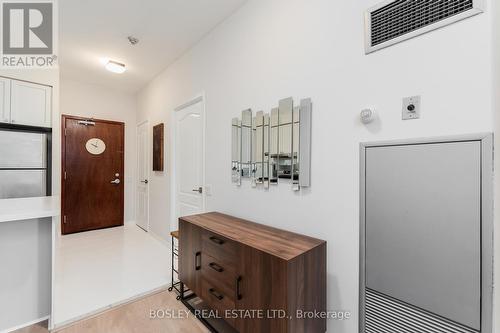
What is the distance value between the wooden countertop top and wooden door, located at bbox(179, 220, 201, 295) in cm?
8

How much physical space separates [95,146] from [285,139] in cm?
424

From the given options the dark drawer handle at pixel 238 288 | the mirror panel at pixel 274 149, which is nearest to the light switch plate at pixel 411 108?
the mirror panel at pixel 274 149

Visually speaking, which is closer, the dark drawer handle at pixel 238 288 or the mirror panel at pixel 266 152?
the dark drawer handle at pixel 238 288

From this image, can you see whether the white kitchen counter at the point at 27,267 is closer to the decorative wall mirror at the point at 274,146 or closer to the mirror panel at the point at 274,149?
the decorative wall mirror at the point at 274,146

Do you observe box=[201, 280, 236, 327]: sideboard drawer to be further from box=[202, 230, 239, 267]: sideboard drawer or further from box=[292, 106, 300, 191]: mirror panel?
box=[292, 106, 300, 191]: mirror panel

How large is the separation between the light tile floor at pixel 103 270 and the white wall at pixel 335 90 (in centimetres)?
126

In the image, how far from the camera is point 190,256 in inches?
78.7

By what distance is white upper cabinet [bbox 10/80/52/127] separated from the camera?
2.90 metres

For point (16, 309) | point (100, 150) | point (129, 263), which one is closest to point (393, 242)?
point (16, 309)

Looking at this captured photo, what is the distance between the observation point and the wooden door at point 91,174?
4.18 metres

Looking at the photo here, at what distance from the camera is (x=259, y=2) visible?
2.03 metres

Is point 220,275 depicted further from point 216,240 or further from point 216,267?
point 216,240

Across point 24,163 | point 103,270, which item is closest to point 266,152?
point 103,270
